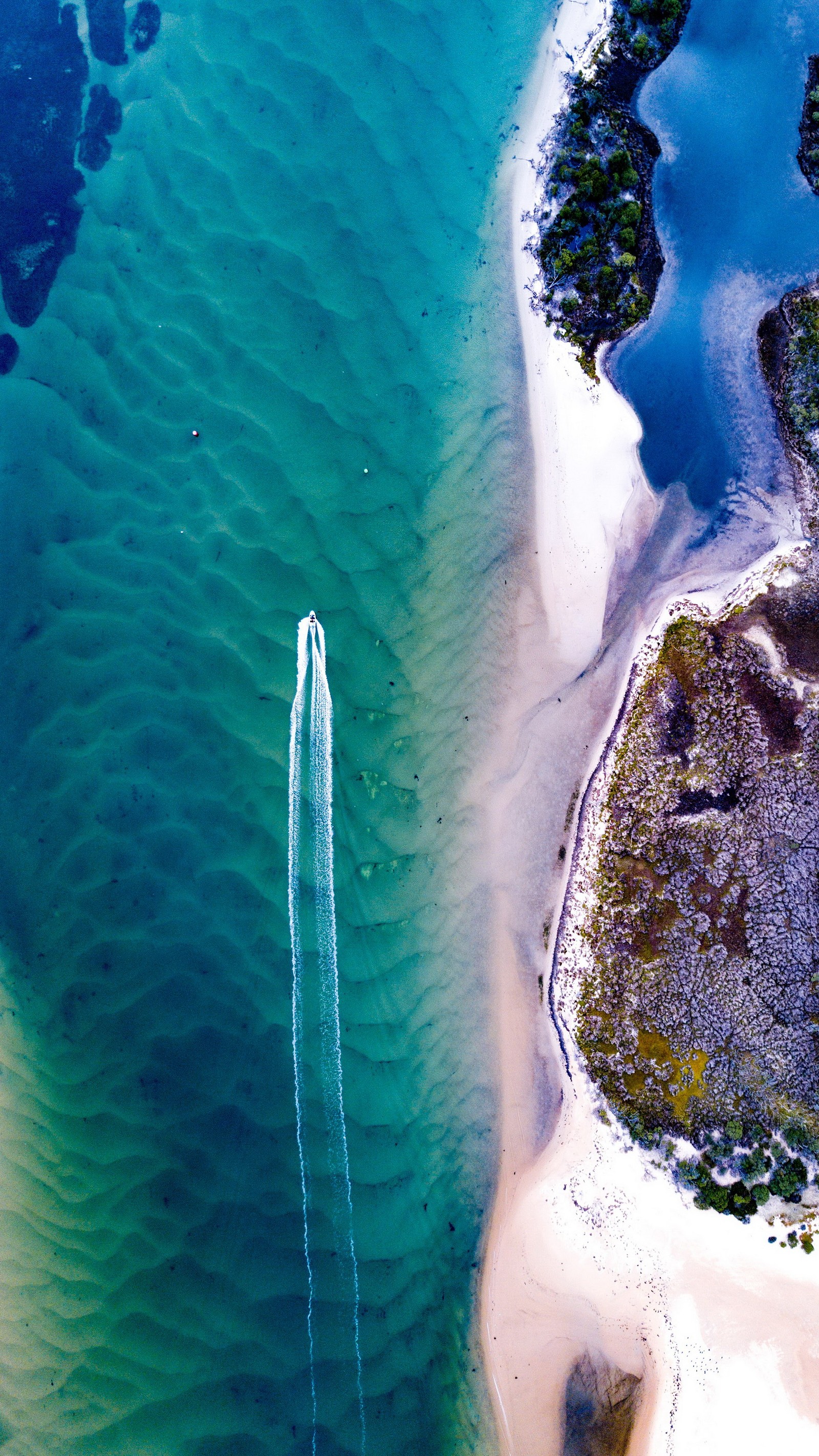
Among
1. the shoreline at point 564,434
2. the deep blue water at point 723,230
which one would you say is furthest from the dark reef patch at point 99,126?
the deep blue water at point 723,230

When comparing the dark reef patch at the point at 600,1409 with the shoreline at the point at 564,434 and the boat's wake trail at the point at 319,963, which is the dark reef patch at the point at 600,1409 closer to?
the boat's wake trail at the point at 319,963

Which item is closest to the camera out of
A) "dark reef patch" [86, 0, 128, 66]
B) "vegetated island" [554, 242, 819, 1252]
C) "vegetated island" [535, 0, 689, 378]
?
"vegetated island" [554, 242, 819, 1252]

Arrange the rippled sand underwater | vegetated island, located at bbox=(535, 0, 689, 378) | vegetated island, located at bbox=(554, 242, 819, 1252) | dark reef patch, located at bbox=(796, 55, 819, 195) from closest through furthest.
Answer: the rippled sand underwater
vegetated island, located at bbox=(554, 242, 819, 1252)
vegetated island, located at bbox=(535, 0, 689, 378)
dark reef patch, located at bbox=(796, 55, 819, 195)

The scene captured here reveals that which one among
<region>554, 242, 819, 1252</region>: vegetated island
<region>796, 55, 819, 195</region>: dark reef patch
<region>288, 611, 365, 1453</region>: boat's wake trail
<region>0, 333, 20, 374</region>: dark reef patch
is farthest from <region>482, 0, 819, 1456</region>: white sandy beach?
<region>0, 333, 20, 374</region>: dark reef patch

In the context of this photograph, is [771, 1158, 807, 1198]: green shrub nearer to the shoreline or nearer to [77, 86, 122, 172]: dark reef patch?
the shoreline

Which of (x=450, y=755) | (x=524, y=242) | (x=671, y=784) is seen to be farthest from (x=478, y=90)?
(x=671, y=784)

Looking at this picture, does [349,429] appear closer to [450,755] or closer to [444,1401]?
[450,755]
